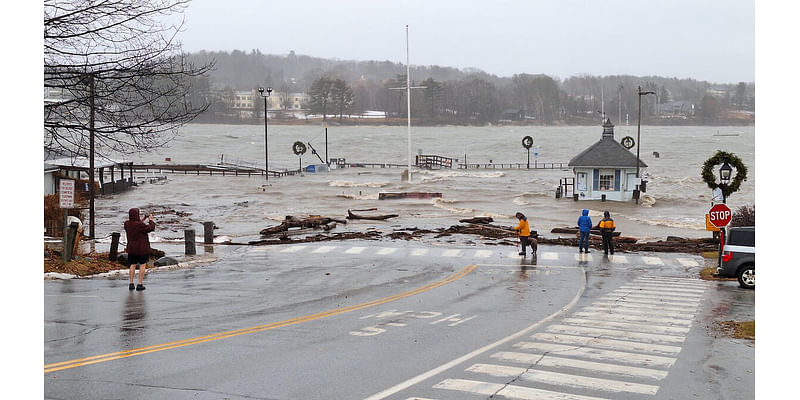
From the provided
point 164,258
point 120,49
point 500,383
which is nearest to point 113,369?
point 500,383

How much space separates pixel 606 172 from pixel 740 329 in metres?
47.3

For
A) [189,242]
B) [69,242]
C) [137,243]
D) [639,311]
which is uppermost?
[137,243]

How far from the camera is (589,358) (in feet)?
39.3

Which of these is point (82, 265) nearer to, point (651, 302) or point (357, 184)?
point (651, 302)

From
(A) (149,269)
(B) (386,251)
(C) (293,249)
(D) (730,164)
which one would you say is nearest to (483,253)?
(B) (386,251)

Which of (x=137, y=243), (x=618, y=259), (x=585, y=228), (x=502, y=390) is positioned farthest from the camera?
(x=585, y=228)

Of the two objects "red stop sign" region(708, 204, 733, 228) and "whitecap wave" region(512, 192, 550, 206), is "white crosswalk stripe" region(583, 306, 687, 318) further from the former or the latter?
"whitecap wave" region(512, 192, 550, 206)

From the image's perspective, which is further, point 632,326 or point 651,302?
point 651,302

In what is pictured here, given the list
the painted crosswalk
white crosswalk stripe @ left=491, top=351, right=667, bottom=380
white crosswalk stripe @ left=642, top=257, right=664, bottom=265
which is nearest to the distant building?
white crosswalk stripe @ left=642, top=257, right=664, bottom=265

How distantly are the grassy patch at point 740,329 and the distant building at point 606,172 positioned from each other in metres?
45.1

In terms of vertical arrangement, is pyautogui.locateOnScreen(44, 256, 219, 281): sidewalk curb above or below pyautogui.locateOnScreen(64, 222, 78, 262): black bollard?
below

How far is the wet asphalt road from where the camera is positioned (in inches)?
395

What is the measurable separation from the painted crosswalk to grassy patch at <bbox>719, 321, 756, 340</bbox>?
66 cm

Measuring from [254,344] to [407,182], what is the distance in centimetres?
7213
